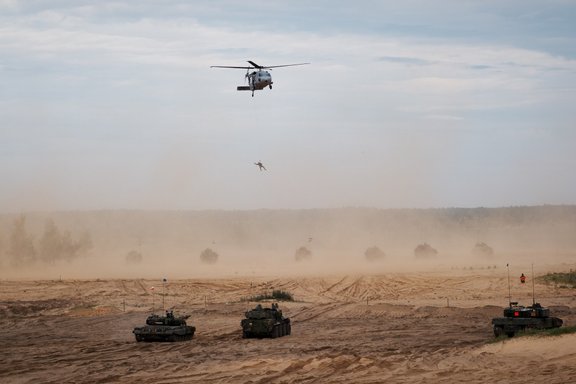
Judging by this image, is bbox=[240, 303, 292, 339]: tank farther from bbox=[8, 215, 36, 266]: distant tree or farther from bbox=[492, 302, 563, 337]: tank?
bbox=[8, 215, 36, 266]: distant tree

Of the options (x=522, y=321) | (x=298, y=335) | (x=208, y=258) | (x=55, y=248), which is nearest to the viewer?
(x=522, y=321)

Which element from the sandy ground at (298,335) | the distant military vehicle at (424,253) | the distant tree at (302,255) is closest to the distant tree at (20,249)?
the sandy ground at (298,335)

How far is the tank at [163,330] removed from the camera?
118 ft

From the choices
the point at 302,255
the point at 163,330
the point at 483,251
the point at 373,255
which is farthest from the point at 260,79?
the point at 483,251

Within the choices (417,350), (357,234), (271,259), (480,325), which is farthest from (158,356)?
(357,234)

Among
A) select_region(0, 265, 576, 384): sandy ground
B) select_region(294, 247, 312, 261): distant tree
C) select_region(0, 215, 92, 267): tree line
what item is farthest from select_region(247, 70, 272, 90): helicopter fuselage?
select_region(294, 247, 312, 261): distant tree

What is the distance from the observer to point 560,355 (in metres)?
27.6

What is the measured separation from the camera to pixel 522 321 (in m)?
33.2

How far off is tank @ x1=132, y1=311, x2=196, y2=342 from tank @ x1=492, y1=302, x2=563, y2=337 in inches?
465

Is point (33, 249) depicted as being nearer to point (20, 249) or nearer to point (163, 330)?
point (20, 249)

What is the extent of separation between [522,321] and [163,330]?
520 inches

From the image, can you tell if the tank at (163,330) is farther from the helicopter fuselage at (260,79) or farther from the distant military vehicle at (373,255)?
the distant military vehicle at (373,255)

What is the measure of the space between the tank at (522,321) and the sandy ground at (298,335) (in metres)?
0.69

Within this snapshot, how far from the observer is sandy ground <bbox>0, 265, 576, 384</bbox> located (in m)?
27.9
